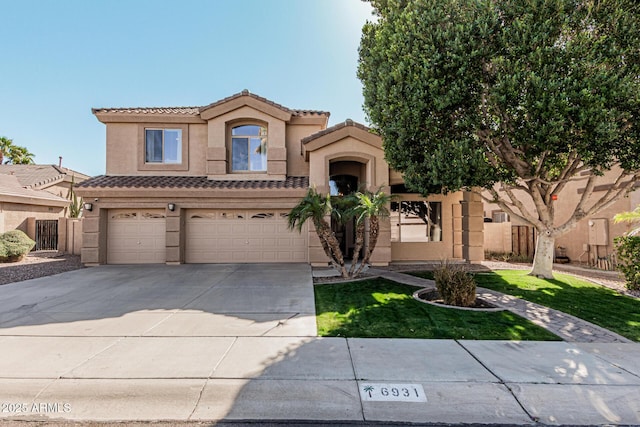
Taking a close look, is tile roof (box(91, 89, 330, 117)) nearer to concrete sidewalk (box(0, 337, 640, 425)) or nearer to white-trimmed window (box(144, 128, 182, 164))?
white-trimmed window (box(144, 128, 182, 164))

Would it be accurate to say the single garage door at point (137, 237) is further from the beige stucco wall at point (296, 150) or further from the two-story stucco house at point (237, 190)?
the beige stucco wall at point (296, 150)

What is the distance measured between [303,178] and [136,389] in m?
11.4

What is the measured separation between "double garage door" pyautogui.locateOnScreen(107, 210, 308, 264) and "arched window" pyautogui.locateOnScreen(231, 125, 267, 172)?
95.3 inches

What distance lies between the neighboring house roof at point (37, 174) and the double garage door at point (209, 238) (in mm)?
13026

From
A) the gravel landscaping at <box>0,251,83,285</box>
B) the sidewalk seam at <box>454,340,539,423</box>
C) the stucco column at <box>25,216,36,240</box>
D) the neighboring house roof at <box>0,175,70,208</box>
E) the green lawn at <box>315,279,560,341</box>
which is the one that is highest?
the neighboring house roof at <box>0,175,70,208</box>

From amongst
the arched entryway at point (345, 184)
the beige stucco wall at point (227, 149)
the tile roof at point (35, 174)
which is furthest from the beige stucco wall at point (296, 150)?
the tile roof at point (35, 174)

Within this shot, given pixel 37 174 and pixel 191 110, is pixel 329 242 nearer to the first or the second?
pixel 191 110

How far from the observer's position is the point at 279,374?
4082mm

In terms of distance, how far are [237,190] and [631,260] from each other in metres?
13.2

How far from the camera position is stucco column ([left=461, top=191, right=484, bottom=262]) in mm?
13625

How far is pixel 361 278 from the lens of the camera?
1033cm

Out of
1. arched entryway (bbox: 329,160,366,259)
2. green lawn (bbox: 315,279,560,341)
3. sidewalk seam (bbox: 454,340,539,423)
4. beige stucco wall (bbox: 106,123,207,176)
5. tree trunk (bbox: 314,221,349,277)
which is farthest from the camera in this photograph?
arched entryway (bbox: 329,160,366,259)

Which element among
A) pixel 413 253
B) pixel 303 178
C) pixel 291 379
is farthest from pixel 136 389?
pixel 413 253

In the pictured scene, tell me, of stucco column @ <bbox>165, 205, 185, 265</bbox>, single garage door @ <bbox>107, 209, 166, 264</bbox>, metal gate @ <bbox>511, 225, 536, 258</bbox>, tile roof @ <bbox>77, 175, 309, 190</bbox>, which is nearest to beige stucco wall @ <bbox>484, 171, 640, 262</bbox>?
metal gate @ <bbox>511, 225, 536, 258</bbox>
